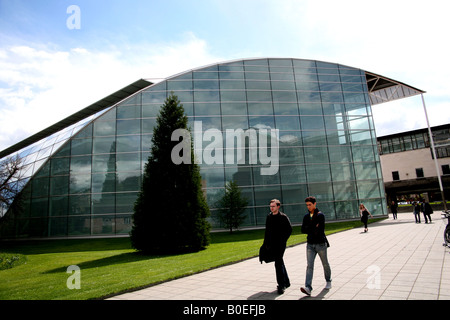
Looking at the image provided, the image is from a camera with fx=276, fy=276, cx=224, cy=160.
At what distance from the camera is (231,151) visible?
25141mm

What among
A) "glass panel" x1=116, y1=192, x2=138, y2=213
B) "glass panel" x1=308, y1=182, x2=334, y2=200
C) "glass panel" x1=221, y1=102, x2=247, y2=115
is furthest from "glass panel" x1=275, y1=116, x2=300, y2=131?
"glass panel" x1=116, y1=192, x2=138, y2=213

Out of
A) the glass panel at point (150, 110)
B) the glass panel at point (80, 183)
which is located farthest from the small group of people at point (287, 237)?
the glass panel at point (80, 183)

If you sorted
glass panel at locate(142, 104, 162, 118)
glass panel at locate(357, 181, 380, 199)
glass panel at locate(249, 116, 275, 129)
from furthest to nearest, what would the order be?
glass panel at locate(357, 181, 380, 199) < glass panel at locate(249, 116, 275, 129) < glass panel at locate(142, 104, 162, 118)

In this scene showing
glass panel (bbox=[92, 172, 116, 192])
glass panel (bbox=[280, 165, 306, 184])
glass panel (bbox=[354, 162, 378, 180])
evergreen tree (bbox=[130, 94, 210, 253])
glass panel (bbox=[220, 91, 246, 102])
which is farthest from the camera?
glass panel (bbox=[354, 162, 378, 180])

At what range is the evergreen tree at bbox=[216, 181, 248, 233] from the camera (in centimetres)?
2317

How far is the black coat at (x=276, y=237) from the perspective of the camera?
5.97 m

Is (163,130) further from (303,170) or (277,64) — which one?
(277,64)

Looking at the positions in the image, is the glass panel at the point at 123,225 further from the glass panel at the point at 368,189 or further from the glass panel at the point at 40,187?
the glass panel at the point at 368,189

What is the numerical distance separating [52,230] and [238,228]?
642 inches

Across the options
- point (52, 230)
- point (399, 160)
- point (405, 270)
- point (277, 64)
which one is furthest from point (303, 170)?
point (399, 160)

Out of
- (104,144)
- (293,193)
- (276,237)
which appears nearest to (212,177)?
(293,193)

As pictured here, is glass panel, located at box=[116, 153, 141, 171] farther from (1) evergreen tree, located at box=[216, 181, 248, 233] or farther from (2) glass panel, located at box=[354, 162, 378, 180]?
(2) glass panel, located at box=[354, 162, 378, 180]

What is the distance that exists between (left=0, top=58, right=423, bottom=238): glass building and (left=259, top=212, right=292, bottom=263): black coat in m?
18.4

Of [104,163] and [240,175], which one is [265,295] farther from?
[104,163]
